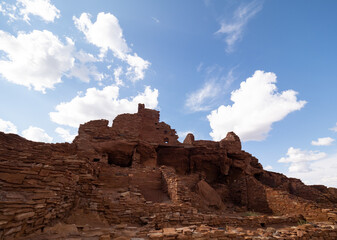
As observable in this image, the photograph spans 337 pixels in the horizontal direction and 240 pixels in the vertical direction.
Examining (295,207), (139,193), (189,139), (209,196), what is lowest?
(295,207)

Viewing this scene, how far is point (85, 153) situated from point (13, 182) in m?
6.68

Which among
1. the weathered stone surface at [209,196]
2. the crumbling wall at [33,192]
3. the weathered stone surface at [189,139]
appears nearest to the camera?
the crumbling wall at [33,192]

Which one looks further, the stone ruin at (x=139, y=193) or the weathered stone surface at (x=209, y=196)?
the weathered stone surface at (x=209, y=196)

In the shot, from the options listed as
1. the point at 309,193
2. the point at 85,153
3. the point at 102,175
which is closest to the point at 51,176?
the point at 102,175

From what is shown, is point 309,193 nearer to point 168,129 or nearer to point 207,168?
point 207,168

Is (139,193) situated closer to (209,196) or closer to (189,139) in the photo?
(209,196)

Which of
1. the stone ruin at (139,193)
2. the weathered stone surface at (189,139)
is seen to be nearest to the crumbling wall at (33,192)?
the stone ruin at (139,193)

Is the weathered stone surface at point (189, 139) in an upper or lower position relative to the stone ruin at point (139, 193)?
upper

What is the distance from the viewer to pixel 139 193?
25.3ft

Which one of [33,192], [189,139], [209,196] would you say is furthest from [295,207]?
[33,192]

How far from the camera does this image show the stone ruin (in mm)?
4652

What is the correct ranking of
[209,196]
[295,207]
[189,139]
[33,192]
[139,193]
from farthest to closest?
[189,139] → [209,196] → [295,207] → [139,193] → [33,192]

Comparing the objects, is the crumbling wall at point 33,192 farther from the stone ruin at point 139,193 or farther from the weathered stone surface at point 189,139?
the weathered stone surface at point 189,139

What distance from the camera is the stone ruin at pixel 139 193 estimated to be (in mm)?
4652
